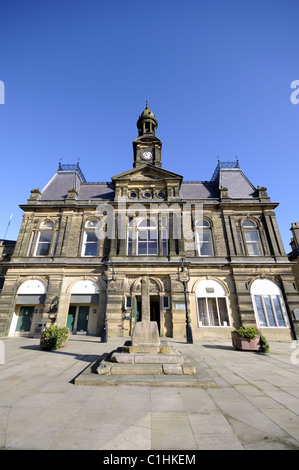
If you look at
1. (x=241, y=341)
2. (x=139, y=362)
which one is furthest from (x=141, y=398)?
(x=241, y=341)

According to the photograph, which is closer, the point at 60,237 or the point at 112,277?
the point at 112,277

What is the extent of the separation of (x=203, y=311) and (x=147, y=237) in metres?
7.86

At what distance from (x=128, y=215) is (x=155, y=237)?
3.32 meters

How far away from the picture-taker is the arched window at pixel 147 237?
17873 millimetres

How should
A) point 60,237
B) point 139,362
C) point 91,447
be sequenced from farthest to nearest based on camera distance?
1. point 60,237
2. point 139,362
3. point 91,447

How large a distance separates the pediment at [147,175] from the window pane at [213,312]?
1175 centimetres

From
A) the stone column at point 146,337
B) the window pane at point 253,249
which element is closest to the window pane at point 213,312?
the window pane at point 253,249

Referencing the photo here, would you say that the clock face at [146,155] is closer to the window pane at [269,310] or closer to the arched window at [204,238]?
the arched window at [204,238]

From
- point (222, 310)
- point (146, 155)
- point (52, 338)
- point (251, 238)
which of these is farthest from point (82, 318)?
point (146, 155)

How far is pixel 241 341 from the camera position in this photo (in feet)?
35.8

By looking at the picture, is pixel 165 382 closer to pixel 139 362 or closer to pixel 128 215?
pixel 139 362

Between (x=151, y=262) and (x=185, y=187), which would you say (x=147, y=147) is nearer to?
(x=185, y=187)

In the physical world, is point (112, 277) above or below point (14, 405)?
above

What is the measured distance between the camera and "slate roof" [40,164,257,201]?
21.0 meters
